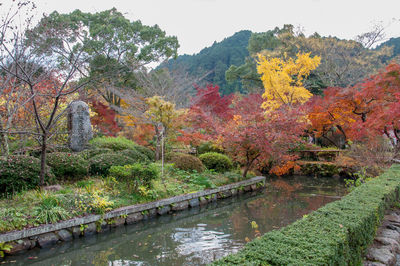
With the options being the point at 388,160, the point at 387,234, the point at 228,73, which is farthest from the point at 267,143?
the point at 228,73

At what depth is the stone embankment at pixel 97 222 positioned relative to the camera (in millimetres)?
4754

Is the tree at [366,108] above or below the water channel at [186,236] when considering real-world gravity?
above

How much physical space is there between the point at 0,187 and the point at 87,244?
2.49 meters

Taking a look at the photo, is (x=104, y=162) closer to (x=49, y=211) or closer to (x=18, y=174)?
(x=18, y=174)

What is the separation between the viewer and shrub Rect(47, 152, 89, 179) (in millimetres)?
7711

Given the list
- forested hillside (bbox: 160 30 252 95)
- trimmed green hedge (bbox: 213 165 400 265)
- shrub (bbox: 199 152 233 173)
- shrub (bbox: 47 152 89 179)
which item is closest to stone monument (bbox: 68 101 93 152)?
shrub (bbox: 47 152 89 179)

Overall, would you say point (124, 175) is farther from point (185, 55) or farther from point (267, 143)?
point (185, 55)

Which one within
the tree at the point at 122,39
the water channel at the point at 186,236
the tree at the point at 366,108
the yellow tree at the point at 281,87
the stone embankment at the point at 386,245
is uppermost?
the tree at the point at 122,39

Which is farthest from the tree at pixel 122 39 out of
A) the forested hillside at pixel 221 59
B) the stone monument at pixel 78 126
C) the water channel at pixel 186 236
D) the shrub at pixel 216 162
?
the forested hillside at pixel 221 59

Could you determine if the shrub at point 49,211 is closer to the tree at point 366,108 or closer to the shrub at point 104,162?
the shrub at point 104,162

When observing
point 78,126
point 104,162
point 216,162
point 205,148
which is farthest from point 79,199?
point 205,148

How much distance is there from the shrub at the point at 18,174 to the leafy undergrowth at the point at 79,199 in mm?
276

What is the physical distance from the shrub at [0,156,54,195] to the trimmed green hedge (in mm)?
5581

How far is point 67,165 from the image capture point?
308 inches
